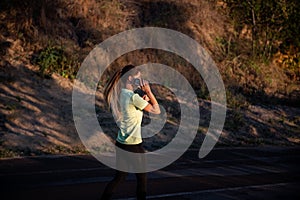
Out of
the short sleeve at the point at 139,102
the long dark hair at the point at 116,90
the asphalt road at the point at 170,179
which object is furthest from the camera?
the asphalt road at the point at 170,179

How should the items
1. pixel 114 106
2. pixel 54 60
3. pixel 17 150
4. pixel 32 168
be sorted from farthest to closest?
pixel 54 60 → pixel 17 150 → pixel 32 168 → pixel 114 106

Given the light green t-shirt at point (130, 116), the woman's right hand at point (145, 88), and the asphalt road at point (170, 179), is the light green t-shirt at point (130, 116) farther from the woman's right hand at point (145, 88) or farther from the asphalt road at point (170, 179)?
the asphalt road at point (170, 179)

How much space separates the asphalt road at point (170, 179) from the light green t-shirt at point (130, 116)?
196 cm

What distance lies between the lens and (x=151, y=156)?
40.7 ft

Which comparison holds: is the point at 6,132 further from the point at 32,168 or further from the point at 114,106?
the point at 114,106

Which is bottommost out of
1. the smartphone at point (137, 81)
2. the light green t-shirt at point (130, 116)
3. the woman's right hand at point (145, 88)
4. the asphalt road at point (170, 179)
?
the asphalt road at point (170, 179)

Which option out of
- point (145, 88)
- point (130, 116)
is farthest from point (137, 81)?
point (130, 116)

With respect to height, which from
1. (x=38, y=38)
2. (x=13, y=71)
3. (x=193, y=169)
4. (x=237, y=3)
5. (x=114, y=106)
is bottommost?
(x=193, y=169)

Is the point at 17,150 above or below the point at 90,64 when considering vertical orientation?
below

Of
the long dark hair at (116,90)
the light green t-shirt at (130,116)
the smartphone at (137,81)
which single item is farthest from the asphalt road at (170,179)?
the smartphone at (137,81)

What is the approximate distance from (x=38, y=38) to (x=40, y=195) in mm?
13043

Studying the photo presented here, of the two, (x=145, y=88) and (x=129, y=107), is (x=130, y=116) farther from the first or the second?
(x=145, y=88)

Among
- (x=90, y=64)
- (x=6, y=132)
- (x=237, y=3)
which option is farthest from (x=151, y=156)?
(x=237, y=3)

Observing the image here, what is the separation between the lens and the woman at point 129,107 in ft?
19.0
